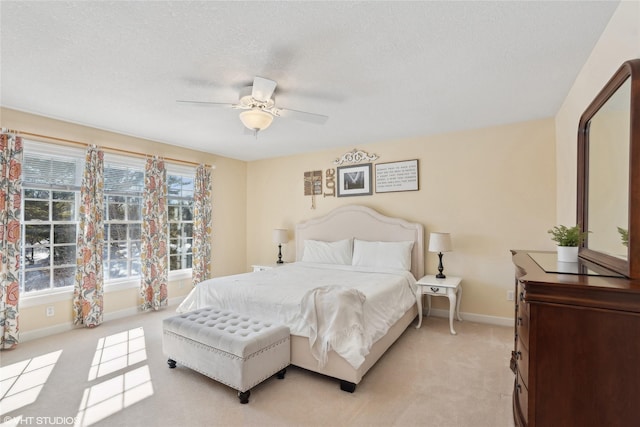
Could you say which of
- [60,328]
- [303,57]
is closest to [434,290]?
[303,57]

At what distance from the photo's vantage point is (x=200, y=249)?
209 inches

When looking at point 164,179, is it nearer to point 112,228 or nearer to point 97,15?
point 112,228

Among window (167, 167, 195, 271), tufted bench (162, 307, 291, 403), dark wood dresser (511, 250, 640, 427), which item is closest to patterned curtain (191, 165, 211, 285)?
window (167, 167, 195, 271)

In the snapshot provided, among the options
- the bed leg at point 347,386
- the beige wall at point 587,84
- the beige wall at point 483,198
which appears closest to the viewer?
the beige wall at point 587,84

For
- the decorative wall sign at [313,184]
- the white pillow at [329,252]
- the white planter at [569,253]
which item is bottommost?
the white pillow at [329,252]

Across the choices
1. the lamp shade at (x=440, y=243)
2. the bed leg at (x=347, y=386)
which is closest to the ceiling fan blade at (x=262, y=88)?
the bed leg at (x=347, y=386)

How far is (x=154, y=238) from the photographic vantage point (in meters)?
4.66

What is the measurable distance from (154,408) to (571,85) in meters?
4.41

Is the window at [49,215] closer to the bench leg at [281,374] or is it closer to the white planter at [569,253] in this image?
the bench leg at [281,374]

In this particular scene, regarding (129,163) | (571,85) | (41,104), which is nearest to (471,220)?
(571,85)

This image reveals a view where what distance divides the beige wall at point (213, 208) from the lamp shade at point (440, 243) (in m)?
3.80

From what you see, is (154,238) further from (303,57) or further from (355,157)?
(303,57)

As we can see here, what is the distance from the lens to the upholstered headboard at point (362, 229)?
4438 mm

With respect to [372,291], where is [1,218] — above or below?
above
